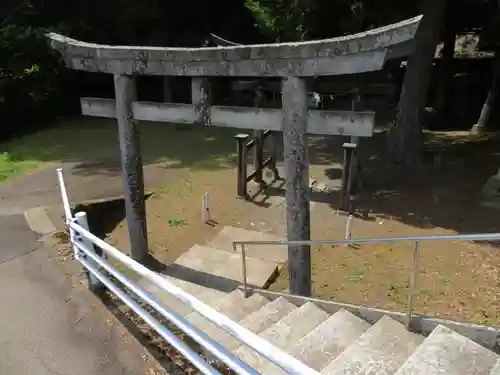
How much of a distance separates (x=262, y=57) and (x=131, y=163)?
8.46 ft

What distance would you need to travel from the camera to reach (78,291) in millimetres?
4352

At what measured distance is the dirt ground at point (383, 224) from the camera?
5.96 meters

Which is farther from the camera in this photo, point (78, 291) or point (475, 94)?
point (475, 94)

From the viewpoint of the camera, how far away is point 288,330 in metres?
3.79

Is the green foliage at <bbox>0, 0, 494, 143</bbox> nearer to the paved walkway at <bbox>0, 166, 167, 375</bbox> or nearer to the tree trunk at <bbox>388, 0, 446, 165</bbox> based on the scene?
the tree trunk at <bbox>388, 0, 446, 165</bbox>

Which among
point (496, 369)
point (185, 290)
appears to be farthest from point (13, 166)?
point (496, 369)

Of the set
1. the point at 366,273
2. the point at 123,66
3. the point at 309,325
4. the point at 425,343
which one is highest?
the point at 123,66

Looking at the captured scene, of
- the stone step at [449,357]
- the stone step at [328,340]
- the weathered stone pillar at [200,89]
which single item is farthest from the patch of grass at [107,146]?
the stone step at [449,357]

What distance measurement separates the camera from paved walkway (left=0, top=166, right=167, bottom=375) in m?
3.38

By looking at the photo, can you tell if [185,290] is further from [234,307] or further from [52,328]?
[52,328]

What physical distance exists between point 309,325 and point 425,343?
3.75ft

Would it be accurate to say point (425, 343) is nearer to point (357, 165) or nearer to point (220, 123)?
point (220, 123)

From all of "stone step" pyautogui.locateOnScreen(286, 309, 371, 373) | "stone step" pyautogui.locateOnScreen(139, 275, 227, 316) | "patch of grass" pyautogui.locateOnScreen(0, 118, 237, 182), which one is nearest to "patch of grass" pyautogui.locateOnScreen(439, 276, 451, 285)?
"stone step" pyautogui.locateOnScreen(286, 309, 371, 373)

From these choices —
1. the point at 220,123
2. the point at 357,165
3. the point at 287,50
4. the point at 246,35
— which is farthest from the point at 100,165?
the point at 246,35
